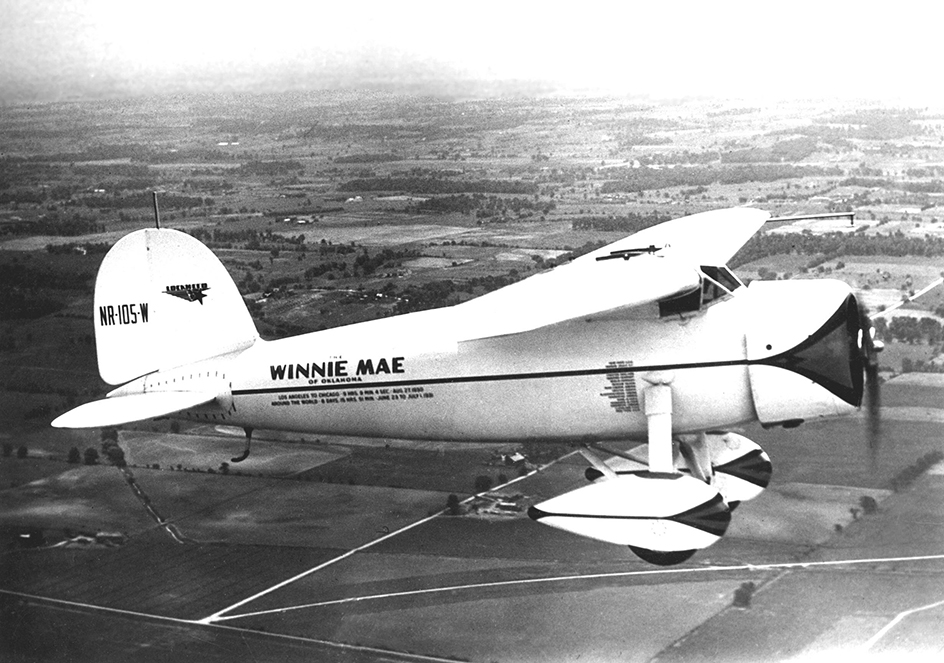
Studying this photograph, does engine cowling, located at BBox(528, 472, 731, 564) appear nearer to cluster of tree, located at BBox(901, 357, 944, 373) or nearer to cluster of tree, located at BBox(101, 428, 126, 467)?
cluster of tree, located at BBox(901, 357, 944, 373)

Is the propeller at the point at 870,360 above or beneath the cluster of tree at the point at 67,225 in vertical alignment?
beneath

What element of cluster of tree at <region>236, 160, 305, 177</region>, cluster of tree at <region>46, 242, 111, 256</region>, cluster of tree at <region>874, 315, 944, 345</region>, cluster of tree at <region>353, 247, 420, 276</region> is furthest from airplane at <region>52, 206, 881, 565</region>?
cluster of tree at <region>236, 160, 305, 177</region>

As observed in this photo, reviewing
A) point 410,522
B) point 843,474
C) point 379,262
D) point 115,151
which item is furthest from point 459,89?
point 843,474

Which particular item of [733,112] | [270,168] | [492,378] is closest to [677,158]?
[733,112]

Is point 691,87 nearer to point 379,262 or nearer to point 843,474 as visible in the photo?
point 379,262

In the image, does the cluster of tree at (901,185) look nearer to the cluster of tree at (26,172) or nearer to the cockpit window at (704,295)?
the cockpit window at (704,295)

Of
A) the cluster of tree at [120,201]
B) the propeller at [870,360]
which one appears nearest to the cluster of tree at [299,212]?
the cluster of tree at [120,201]
